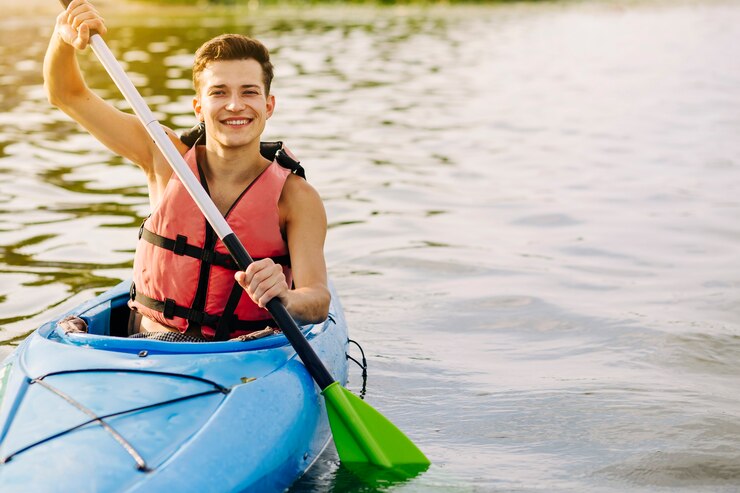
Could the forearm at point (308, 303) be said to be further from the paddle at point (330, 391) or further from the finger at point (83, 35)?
the finger at point (83, 35)

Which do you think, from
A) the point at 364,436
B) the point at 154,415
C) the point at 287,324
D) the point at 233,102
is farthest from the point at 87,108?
the point at 364,436

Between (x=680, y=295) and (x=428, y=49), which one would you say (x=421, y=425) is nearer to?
(x=680, y=295)

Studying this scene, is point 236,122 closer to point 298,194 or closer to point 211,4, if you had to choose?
point 298,194

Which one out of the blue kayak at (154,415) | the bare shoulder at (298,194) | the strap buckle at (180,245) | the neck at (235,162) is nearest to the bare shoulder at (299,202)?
the bare shoulder at (298,194)

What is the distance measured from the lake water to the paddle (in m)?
0.12

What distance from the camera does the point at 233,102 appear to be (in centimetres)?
391

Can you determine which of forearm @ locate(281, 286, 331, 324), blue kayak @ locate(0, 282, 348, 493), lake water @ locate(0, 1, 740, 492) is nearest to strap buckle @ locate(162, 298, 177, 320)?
blue kayak @ locate(0, 282, 348, 493)

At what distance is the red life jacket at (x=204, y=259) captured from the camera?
3.89 metres

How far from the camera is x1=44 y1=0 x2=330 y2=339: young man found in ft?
12.8

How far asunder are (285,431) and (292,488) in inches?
11.9

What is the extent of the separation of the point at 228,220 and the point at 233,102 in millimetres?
446

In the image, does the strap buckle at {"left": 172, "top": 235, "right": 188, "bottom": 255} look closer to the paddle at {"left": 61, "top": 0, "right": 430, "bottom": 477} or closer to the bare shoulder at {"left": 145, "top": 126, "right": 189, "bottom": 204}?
the paddle at {"left": 61, "top": 0, "right": 430, "bottom": 477}

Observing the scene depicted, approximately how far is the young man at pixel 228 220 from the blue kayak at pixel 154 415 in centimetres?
30

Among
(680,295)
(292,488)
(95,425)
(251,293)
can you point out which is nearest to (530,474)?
(292,488)
